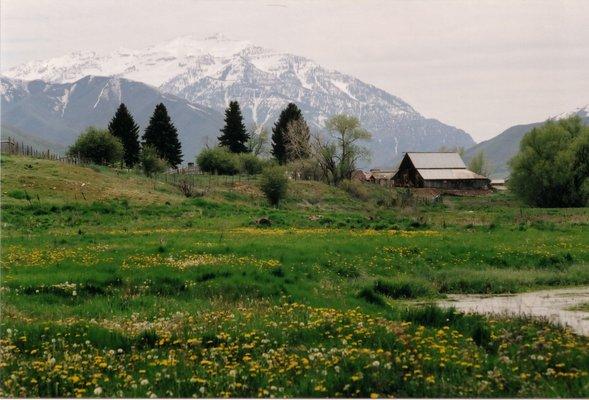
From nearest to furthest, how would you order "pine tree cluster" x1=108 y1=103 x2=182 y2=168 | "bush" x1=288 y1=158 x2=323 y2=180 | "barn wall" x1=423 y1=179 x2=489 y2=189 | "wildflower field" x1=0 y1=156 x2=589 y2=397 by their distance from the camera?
"wildflower field" x1=0 y1=156 x2=589 y2=397 < "pine tree cluster" x1=108 y1=103 x2=182 y2=168 < "bush" x1=288 y1=158 x2=323 y2=180 < "barn wall" x1=423 y1=179 x2=489 y2=189

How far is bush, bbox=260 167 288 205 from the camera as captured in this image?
211 feet

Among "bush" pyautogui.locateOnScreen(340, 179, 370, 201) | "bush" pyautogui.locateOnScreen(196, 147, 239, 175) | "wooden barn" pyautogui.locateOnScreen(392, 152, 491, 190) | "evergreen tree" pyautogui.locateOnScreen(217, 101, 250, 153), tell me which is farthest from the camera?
"wooden barn" pyautogui.locateOnScreen(392, 152, 491, 190)

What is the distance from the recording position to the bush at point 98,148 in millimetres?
76375

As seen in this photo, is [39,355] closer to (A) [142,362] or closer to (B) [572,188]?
(A) [142,362]

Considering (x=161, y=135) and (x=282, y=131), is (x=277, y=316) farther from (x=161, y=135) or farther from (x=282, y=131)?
(x=282, y=131)

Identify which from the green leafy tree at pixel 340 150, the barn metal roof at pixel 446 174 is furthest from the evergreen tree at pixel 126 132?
the barn metal roof at pixel 446 174

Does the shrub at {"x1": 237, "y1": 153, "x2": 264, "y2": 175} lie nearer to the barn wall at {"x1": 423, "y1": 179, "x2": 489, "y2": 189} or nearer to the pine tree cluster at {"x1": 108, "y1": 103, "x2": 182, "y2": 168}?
the pine tree cluster at {"x1": 108, "y1": 103, "x2": 182, "y2": 168}

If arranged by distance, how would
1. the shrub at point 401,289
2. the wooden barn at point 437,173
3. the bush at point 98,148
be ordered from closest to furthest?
the shrub at point 401,289 → the bush at point 98,148 → the wooden barn at point 437,173

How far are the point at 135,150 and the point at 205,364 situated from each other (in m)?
→ 88.6

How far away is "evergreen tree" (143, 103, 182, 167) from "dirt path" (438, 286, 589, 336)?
279ft

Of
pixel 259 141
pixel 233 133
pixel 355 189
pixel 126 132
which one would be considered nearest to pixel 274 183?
pixel 355 189

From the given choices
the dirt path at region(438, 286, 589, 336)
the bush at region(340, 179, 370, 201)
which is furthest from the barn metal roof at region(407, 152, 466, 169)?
the dirt path at region(438, 286, 589, 336)

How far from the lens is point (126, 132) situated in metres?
94.2

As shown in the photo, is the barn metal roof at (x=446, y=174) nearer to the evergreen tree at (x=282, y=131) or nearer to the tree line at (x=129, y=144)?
the evergreen tree at (x=282, y=131)
